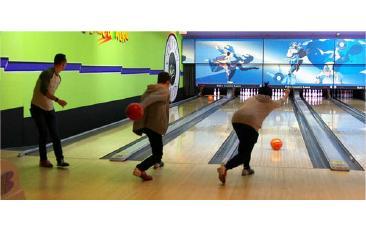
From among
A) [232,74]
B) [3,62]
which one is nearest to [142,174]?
[3,62]

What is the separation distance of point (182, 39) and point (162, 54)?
2.66 metres

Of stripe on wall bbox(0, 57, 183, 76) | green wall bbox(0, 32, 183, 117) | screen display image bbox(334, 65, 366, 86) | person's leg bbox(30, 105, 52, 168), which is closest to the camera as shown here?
person's leg bbox(30, 105, 52, 168)

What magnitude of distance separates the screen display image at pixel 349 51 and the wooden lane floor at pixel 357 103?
105 centimetres

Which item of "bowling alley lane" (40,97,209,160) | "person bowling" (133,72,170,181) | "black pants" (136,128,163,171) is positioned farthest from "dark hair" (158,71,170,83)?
"bowling alley lane" (40,97,209,160)

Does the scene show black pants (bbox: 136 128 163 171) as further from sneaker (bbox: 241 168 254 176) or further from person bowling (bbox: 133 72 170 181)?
sneaker (bbox: 241 168 254 176)

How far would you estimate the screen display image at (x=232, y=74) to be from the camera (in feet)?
47.4

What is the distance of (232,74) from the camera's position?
14.5 metres

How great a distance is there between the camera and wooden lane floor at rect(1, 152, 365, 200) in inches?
161

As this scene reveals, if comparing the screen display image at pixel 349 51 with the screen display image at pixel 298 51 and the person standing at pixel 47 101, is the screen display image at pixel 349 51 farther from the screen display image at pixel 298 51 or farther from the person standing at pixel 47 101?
the person standing at pixel 47 101

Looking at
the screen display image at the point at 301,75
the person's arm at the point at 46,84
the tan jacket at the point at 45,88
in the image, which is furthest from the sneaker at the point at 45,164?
the screen display image at the point at 301,75

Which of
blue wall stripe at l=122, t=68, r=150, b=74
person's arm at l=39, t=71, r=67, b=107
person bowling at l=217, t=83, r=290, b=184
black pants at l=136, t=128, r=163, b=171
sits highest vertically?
blue wall stripe at l=122, t=68, r=150, b=74

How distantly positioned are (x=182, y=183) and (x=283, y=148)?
7.72 ft

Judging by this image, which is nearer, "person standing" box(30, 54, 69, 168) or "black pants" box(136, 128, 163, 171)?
"black pants" box(136, 128, 163, 171)

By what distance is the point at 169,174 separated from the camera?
16.0ft
